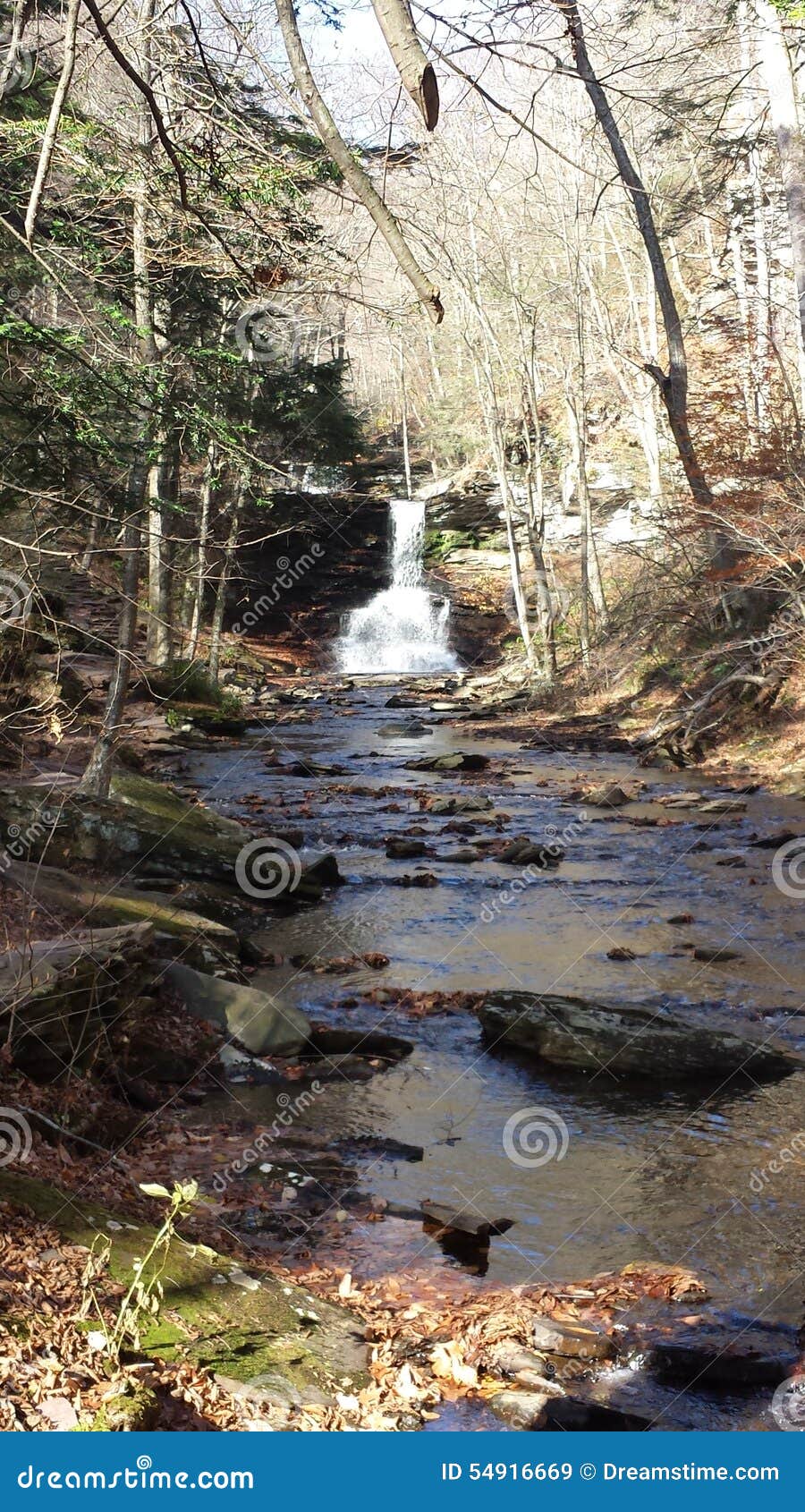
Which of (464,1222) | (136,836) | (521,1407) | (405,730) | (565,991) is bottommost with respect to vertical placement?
(565,991)

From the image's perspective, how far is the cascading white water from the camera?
37.1 metres

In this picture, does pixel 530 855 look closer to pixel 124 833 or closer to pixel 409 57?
pixel 124 833

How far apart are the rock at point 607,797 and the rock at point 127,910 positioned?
7.52 meters

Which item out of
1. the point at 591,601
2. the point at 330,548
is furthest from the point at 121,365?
the point at 330,548

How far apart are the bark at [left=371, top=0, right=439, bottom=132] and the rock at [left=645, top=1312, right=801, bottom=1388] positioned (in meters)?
3.59

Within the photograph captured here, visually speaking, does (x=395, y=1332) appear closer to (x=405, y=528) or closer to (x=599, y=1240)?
(x=599, y=1240)

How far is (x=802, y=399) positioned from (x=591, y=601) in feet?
43.1

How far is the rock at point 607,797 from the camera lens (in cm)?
1431

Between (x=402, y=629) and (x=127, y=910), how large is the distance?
31.9 m

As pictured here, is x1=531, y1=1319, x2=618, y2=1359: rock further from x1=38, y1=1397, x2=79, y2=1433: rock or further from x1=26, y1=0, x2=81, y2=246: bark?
x1=26, y1=0, x2=81, y2=246: bark

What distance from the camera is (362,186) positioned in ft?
5.45

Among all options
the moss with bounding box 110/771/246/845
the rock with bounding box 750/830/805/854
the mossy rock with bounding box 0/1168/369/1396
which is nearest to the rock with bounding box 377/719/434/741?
the rock with bounding box 750/830/805/854

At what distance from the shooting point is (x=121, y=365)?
8281mm

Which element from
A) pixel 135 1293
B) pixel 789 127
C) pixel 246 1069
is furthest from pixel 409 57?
pixel 789 127
